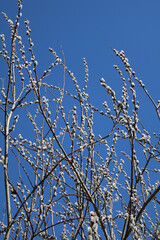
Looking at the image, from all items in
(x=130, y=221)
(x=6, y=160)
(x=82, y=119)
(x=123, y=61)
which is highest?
(x=82, y=119)

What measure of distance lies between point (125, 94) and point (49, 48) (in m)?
1.09

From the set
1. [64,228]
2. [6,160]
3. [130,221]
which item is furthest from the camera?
[64,228]

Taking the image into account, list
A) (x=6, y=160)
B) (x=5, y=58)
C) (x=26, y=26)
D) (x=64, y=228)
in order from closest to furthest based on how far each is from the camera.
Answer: (x=6, y=160), (x=26, y=26), (x=5, y=58), (x=64, y=228)

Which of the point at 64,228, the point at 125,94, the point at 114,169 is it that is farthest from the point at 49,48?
the point at 64,228

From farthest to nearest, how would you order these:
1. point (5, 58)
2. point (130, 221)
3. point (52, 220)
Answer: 1. point (5, 58)
2. point (52, 220)
3. point (130, 221)

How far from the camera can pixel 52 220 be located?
3094 millimetres

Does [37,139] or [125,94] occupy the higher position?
[37,139]

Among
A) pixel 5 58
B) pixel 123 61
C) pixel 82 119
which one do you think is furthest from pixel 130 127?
pixel 5 58

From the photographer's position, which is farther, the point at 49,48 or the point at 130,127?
the point at 49,48

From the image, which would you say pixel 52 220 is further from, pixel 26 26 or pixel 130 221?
pixel 26 26

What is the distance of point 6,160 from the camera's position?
2646mm

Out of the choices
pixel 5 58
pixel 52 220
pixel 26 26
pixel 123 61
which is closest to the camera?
pixel 123 61

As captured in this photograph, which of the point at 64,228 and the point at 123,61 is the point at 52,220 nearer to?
the point at 64,228

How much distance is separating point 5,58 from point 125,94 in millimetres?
1556
